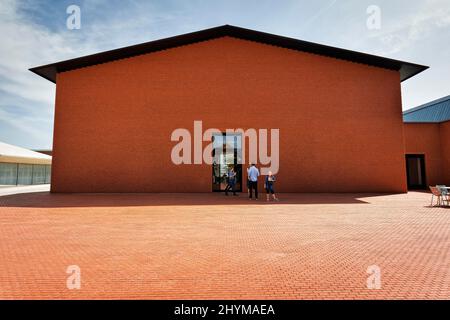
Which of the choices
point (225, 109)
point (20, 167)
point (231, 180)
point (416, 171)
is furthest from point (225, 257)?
point (20, 167)

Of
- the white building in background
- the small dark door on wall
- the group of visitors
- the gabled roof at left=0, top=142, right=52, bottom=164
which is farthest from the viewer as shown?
the white building in background

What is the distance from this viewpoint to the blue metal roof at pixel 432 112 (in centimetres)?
2275

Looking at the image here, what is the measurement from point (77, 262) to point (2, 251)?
5.15 ft

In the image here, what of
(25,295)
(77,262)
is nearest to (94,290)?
(25,295)

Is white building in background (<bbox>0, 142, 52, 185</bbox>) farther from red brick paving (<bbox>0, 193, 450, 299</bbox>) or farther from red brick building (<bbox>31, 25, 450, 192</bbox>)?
red brick paving (<bbox>0, 193, 450, 299</bbox>)

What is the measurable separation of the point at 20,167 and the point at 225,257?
26986 millimetres

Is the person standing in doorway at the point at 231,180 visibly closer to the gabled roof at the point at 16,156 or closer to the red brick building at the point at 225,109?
the red brick building at the point at 225,109

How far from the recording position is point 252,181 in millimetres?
12758

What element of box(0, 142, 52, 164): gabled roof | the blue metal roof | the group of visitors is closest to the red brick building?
the group of visitors

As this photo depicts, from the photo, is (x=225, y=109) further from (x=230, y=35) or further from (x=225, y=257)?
(x=225, y=257)

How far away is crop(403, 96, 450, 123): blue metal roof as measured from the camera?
22750mm

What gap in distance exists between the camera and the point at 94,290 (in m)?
2.97

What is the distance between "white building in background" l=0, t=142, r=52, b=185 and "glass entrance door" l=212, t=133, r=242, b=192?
1730 cm

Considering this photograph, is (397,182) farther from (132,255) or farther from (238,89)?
(132,255)
